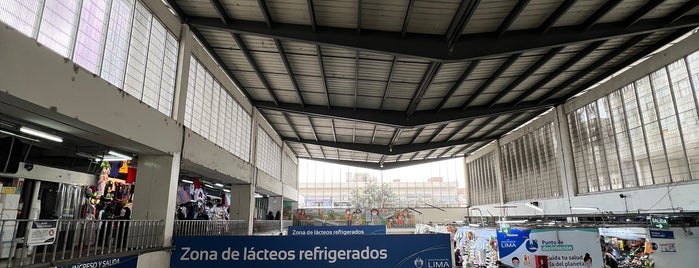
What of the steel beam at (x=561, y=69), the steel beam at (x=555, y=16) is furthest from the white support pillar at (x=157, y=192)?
the steel beam at (x=561, y=69)

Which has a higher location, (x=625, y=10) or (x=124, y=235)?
(x=625, y=10)

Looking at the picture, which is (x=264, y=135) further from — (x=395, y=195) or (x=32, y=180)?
(x=395, y=195)

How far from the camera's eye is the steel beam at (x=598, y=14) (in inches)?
380

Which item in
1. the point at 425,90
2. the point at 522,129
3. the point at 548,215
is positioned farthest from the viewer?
the point at 522,129

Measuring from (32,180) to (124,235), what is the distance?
9.06 ft

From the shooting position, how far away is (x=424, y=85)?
14.5m

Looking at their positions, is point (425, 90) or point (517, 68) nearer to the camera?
point (517, 68)

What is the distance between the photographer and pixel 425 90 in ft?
49.5

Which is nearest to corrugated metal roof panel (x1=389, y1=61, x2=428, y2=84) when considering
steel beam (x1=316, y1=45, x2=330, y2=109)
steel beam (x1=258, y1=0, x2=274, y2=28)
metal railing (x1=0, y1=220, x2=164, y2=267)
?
steel beam (x1=316, y1=45, x2=330, y2=109)

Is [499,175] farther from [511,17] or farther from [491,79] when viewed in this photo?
[511,17]

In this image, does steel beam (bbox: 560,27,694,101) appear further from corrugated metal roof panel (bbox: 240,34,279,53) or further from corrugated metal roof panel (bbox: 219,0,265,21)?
corrugated metal roof panel (bbox: 219,0,265,21)

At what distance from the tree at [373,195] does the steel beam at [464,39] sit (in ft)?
119

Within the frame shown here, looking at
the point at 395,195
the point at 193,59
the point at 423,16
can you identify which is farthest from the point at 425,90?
the point at 395,195

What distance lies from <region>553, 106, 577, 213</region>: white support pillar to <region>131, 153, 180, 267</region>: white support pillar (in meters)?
17.1
